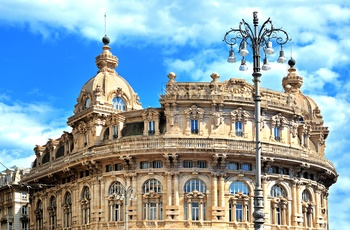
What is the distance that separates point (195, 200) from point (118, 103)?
15.9 metres

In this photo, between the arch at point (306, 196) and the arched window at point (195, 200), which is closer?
the arched window at point (195, 200)

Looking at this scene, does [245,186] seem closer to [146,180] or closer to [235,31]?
[146,180]

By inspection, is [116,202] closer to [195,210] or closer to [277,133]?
[195,210]

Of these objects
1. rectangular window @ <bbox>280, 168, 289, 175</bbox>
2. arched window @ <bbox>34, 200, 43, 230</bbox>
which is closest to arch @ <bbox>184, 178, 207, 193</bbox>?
rectangular window @ <bbox>280, 168, 289, 175</bbox>

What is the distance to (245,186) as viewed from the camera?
73.6 meters

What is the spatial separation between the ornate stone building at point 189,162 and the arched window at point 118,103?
160mm

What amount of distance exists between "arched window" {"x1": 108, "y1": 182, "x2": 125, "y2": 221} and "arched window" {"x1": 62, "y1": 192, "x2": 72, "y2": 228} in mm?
7715

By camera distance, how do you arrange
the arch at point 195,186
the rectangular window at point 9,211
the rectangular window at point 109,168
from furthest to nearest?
the rectangular window at point 9,211 < the rectangular window at point 109,168 < the arch at point 195,186

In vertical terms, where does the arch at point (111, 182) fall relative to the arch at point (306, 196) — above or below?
above

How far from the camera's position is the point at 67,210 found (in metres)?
81.5

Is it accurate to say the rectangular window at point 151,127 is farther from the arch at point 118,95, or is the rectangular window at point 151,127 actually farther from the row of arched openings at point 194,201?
the arch at point 118,95

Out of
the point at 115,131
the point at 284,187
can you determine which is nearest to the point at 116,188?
the point at 115,131

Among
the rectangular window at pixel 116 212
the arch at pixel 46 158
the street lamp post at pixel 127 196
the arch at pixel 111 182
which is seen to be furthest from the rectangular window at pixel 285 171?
the arch at pixel 46 158

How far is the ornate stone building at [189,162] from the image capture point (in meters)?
72.1
